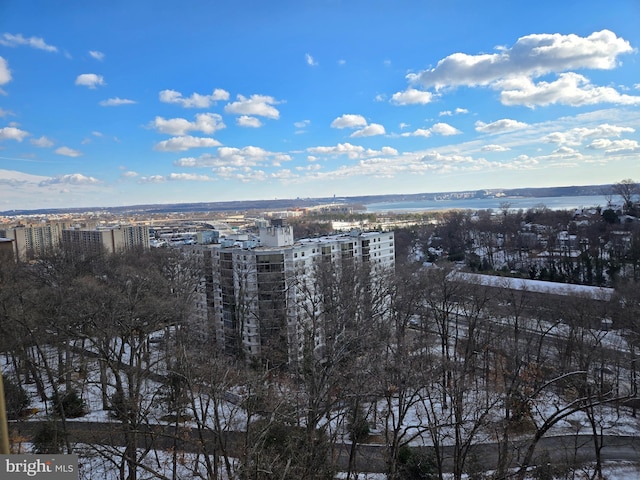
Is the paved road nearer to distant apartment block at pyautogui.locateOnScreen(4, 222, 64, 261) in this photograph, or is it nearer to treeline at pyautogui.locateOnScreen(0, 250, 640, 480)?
treeline at pyautogui.locateOnScreen(0, 250, 640, 480)

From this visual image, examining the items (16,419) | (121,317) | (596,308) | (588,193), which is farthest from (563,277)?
(588,193)

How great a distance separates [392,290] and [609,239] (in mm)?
19141

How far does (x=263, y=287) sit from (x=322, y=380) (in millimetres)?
9380

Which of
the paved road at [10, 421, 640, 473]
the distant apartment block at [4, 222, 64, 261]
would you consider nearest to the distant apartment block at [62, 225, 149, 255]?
the distant apartment block at [4, 222, 64, 261]

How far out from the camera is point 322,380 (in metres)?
6.27

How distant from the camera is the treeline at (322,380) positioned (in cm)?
646

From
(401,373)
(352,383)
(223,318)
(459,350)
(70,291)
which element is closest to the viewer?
(401,373)

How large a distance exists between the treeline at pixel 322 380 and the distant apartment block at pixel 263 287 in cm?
45

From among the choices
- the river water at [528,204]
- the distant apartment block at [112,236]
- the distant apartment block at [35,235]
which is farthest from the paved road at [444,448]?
the river water at [528,204]

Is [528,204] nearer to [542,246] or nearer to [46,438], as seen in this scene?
[542,246]

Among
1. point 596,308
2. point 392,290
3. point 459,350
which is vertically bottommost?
point 459,350

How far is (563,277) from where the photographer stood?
22359 millimetres

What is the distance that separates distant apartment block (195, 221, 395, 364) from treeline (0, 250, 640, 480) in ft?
1.48

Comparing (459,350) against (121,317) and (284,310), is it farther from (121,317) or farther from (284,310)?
(121,317)
